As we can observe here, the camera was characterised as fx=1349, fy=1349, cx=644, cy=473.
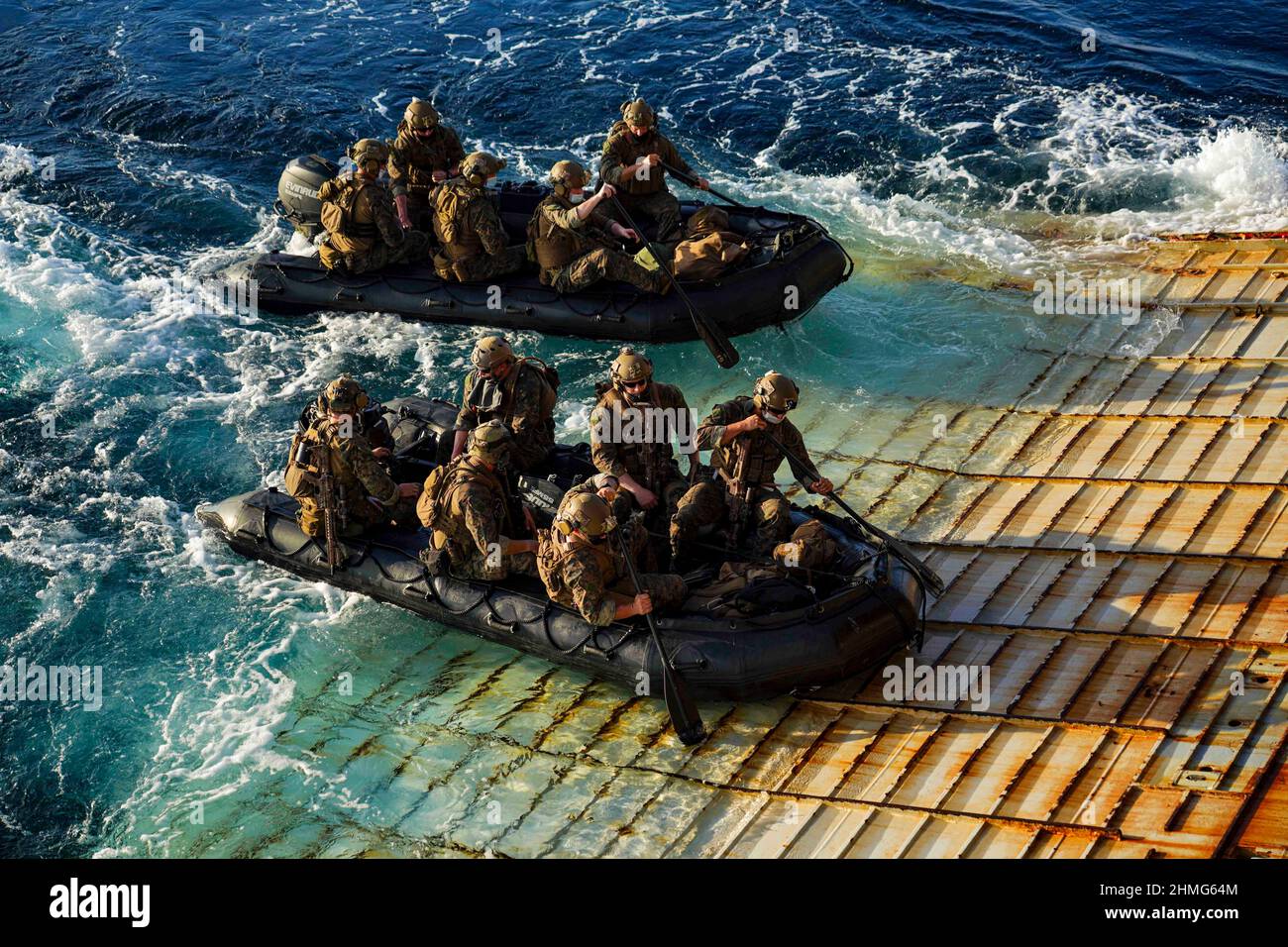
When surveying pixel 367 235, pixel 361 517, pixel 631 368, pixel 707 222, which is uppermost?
pixel 631 368

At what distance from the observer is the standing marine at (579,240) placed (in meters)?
15.6

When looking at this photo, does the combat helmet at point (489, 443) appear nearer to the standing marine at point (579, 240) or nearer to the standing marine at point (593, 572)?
the standing marine at point (593, 572)

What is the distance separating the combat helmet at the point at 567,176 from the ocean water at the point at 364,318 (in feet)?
7.12

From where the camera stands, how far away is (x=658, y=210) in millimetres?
16641

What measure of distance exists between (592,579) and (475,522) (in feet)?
4.09

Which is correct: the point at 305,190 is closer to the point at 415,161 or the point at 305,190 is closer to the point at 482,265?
the point at 415,161

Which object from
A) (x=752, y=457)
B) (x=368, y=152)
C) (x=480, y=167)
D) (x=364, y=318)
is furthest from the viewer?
(x=364, y=318)

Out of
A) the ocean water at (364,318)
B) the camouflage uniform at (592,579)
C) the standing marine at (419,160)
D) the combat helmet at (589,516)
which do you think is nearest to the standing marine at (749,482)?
the camouflage uniform at (592,579)

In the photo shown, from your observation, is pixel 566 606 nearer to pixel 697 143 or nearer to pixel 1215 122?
pixel 697 143

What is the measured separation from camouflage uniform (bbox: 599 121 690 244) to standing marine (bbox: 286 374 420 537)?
→ 18.3 ft

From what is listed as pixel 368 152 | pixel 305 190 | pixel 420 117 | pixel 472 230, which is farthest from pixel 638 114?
pixel 305 190

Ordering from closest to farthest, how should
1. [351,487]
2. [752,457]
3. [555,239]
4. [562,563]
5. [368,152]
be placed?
1. [562,563]
2. [752,457]
3. [351,487]
4. [555,239]
5. [368,152]

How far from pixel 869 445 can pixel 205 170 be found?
12.5 m

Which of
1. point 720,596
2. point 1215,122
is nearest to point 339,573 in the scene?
point 720,596
